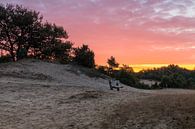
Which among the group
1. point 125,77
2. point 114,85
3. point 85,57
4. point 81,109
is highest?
point 85,57

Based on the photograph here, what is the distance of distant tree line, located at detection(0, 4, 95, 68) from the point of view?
167ft

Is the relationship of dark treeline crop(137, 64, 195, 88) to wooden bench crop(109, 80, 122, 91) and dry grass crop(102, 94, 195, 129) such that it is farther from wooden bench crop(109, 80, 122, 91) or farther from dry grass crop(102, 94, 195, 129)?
dry grass crop(102, 94, 195, 129)

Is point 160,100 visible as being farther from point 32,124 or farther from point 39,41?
point 39,41

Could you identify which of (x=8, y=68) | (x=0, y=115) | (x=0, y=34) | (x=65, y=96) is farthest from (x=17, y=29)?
(x=0, y=115)

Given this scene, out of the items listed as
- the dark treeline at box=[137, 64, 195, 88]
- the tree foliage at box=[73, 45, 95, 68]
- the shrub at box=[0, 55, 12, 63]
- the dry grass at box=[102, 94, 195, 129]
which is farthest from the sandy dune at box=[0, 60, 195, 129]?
the dark treeline at box=[137, 64, 195, 88]

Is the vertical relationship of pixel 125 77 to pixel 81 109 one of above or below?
above

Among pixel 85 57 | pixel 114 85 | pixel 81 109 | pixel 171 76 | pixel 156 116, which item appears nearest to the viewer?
pixel 156 116

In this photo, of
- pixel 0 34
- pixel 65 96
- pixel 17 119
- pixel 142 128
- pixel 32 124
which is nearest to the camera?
pixel 142 128

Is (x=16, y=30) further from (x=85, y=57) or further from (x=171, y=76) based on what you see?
(x=171, y=76)

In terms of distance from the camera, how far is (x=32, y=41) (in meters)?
52.1

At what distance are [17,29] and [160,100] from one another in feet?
113

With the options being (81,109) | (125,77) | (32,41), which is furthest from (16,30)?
(81,109)

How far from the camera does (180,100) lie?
1967 centimetres

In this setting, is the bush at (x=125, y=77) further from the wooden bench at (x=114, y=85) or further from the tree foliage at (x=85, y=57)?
the wooden bench at (x=114, y=85)
